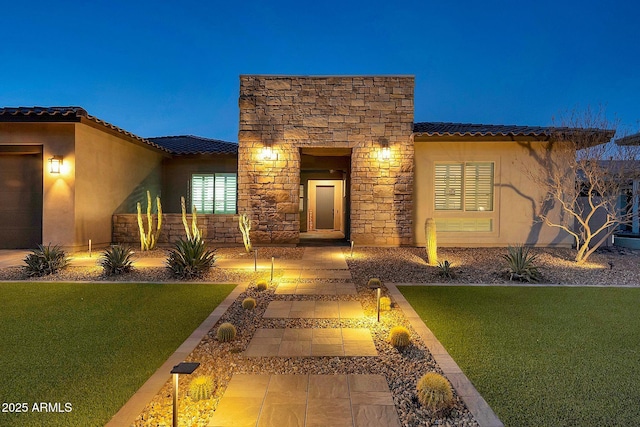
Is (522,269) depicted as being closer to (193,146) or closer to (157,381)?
(157,381)

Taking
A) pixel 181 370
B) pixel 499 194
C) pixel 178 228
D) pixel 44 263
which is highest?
pixel 499 194

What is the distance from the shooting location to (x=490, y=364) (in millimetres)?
3076

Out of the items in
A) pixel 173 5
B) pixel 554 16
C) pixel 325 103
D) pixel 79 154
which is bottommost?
pixel 79 154

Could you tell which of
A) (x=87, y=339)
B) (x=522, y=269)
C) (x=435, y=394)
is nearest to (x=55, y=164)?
(x=87, y=339)

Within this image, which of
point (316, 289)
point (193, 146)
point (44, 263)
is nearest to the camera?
point (316, 289)

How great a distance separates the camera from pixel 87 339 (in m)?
3.59

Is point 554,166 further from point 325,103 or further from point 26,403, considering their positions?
point 26,403

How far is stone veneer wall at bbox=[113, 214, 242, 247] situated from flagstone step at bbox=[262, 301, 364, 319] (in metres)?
5.99

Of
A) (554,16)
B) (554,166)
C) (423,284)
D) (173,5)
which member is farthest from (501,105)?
(423,284)

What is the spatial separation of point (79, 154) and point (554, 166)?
46.0 ft

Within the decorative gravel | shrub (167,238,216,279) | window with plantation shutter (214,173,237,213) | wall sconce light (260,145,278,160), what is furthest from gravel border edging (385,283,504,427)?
window with plantation shutter (214,173,237,213)

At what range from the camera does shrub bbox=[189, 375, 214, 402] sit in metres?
2.45

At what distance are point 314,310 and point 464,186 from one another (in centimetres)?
788

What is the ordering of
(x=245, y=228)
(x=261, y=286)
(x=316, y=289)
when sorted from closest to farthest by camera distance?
(x=261, y=286) → (x=316, y=289) → (x=245, y=228)
